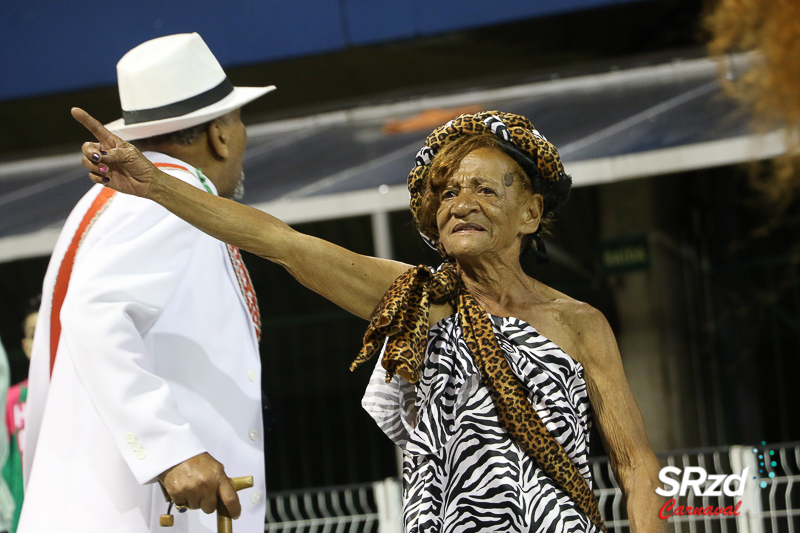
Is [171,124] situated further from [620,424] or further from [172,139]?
[620,424]

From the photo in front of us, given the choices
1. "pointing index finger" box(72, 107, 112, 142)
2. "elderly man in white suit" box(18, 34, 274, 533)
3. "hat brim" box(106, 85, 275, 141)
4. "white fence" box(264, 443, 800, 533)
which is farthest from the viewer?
"white fence" box(264, 443, 800, 533)

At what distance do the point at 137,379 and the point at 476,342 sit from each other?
0.78 m

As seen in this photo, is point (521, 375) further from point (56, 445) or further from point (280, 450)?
point (280, 450)

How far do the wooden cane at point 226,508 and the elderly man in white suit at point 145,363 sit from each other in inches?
0.6

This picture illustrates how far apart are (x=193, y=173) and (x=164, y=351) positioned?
48cm

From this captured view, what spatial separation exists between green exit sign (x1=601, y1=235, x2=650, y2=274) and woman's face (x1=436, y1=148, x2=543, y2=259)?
6.37 m

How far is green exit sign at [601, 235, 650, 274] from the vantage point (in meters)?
8.27

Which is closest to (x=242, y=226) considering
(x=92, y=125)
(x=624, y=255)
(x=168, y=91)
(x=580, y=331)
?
(x=92, y=125)

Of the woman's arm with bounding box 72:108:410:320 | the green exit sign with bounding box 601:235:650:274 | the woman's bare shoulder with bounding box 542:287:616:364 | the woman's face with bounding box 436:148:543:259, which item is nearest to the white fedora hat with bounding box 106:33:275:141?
the woman's arm with bounding box 72:108:410:320

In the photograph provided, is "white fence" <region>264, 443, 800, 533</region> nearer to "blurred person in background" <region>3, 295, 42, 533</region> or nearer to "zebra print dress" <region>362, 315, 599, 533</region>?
"blurred person in background" <region>3, 295, 42, 533</region>

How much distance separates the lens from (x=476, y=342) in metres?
1.97

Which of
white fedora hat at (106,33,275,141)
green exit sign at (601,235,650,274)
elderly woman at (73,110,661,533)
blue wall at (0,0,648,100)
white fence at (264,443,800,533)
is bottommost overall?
white fence at (264,443,800,533)

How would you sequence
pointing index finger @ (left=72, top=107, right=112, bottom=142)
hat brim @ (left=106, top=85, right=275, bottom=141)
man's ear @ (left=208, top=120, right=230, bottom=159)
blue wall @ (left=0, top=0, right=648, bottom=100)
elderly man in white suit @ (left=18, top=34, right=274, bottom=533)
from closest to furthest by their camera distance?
1. pointing index finger @ (left=72, top=107, right=112, bottom=142)
2. elderly man in white suit @ (left=18, top=34, right=274, bottom=533)
3. hat brim @ (left=106, top=85, right=275, bottom=141)
4. man's ear @ (left=208, top=120, right=230, bottom=159)
5. blue wall @ (left=0, top=0, right=648, bottom=100)

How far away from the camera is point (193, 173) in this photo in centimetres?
250
